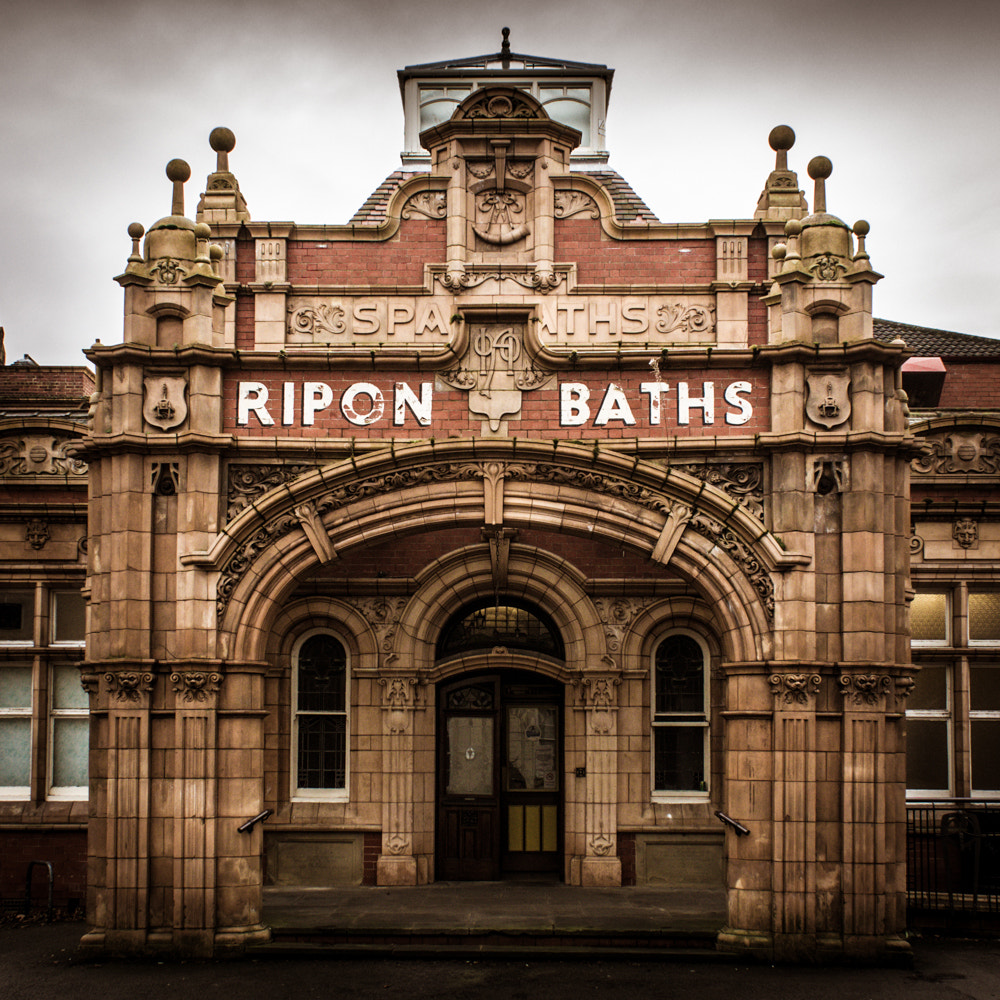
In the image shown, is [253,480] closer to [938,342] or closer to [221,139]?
[221,139]

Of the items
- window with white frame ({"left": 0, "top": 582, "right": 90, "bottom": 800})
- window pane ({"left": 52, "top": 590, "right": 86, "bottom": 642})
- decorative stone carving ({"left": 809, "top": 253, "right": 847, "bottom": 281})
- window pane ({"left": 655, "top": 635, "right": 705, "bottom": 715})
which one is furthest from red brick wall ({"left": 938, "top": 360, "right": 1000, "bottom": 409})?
window with white frame ({"left": 0, "top": 582, "right": 90, "bottom": 800})

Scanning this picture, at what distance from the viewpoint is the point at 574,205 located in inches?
535

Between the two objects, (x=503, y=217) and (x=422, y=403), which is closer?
(x=422, y=403)

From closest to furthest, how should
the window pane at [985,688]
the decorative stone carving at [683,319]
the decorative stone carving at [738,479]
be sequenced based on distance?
the decorative stone carving at [738,479] → the decorative stone carving at [683,319] → the window pane at [985,688]

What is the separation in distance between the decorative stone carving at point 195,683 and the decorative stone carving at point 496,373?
3.74m

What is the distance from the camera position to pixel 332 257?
14094mm

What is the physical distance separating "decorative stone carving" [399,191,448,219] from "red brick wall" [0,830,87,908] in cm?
846

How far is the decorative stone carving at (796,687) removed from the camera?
11227 mm

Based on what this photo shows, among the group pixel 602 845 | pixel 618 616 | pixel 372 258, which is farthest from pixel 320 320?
pixel 602 845

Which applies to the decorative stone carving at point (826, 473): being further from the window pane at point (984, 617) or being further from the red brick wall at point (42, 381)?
the red brick wall at point (42, 381)

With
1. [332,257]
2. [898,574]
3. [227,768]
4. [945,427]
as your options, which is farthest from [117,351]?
[945,427]

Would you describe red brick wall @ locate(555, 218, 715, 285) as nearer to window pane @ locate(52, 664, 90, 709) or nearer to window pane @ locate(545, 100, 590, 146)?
window pane @ locate(545, 100, 590, 146)

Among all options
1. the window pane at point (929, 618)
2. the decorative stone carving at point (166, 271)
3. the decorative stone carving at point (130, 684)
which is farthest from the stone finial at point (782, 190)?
the decorative stone carving at point (130, 684)

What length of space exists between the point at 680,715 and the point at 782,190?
262 inches
